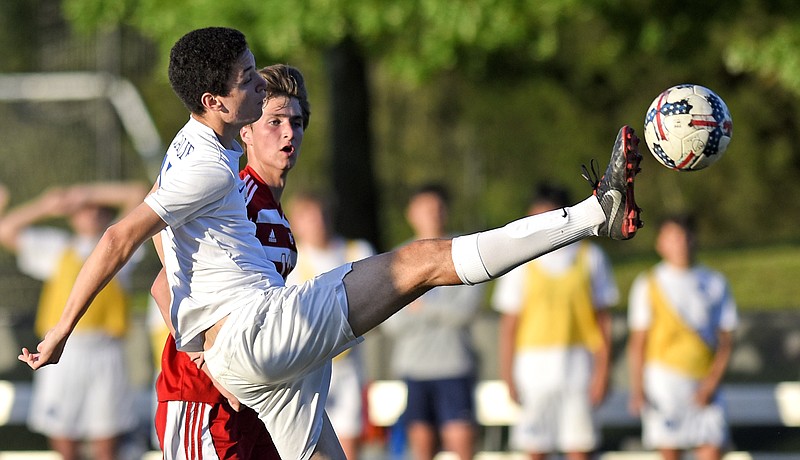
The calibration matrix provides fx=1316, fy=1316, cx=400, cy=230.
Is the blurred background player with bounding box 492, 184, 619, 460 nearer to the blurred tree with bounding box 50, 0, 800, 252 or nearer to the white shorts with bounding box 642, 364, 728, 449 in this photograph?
the white shorts with bounding box 642, 364, 728, 449

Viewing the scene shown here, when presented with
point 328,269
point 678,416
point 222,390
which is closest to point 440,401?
point 328,269

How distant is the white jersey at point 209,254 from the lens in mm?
5047

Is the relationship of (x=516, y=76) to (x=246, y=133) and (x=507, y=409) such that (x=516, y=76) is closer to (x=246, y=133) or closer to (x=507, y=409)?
(x=507, y=409)

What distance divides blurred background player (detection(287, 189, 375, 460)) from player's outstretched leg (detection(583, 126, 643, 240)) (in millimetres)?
4291

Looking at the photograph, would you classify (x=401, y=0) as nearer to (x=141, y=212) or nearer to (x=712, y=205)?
(x=141, y=212)

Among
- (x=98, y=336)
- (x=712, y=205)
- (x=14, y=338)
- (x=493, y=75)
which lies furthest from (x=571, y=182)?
(x=98, y=336)

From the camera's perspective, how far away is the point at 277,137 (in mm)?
5617

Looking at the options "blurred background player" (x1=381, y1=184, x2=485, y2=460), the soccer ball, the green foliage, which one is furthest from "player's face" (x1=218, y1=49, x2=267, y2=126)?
the green foliage

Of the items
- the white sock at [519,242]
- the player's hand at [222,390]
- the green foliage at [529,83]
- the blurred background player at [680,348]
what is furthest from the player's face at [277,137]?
the green foliage at [529,83]

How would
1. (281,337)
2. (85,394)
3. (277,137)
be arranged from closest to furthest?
(281,337), (277,137), (85,394)

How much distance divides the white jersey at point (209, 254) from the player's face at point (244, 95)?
12cm

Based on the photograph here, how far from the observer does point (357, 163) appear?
1723 centimetres

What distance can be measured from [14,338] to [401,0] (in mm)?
5286

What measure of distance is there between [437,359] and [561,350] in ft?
2.83
